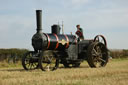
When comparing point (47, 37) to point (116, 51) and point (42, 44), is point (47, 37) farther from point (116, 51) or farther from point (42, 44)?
point (116, 51)

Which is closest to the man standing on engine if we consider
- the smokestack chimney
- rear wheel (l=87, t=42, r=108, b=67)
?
rear wheel (l=87, t=42, r=108, b=67)

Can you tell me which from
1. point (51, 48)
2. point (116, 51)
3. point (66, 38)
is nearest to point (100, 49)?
point (66, 38)

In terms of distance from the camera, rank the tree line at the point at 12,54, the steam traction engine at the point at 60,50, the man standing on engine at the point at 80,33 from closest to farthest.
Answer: the steam traction engine at the point at 60,50 < the man standing on engine at the point at 80,33 < the tree line at the point at 12,54

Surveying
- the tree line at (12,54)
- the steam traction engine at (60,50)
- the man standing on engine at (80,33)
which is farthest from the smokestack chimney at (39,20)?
the tree line at (12,54)

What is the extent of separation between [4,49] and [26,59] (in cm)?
1504

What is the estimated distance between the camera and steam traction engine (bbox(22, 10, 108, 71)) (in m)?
12.2

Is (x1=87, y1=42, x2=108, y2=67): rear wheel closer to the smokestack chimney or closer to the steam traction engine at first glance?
the steam traction engine

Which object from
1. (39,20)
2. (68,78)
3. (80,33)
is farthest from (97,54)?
(68,78)

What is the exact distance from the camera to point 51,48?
12641 millimetres

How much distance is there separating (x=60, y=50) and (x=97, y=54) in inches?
87.8

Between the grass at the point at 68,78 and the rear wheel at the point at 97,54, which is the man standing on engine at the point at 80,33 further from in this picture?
the grass at the point at 68,78

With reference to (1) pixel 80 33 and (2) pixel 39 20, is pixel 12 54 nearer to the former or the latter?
(1) pixel 80 33

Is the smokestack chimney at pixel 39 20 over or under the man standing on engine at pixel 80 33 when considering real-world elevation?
over

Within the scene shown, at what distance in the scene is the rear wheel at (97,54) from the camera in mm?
13611
